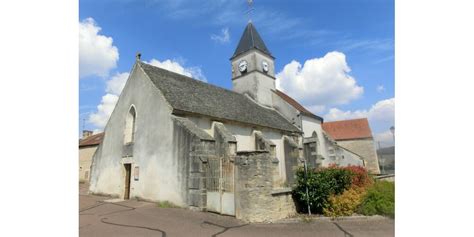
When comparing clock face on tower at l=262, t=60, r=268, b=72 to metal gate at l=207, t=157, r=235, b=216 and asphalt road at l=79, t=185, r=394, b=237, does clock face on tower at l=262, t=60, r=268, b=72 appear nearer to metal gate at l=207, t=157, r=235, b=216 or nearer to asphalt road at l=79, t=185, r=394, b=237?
metal gate at l=207, t=157, r=235, b=216

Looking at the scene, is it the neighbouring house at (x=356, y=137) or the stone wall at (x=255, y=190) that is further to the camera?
the neighbouring house at (x=356, y=137)

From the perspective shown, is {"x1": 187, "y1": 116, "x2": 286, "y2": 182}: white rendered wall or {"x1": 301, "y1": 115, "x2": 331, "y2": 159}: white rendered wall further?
{"x1": 301, "y1": 115, "x2": 331, "y2": 159}: white rendered wall

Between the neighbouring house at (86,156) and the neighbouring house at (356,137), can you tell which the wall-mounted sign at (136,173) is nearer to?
the neighbouring house at (86,156)

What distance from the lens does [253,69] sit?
79.7 ft

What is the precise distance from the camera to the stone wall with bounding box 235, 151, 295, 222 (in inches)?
324

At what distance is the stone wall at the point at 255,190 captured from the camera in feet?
27.0

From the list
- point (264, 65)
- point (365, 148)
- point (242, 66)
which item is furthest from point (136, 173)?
point (365, 148)

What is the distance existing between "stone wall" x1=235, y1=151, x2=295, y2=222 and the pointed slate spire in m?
18.0

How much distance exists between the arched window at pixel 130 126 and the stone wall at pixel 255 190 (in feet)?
25.0

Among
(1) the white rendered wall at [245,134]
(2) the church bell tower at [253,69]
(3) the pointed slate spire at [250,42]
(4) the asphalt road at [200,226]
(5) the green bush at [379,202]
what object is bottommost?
(4) the asphalt road at [200,226]

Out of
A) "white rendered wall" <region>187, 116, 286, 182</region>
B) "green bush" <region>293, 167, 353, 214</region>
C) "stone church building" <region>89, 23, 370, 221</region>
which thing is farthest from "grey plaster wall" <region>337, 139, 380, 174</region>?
"green bush" <region>293, 167, 353, 214</region>

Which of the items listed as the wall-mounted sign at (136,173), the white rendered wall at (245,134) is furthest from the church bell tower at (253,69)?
the wall-mounted sign at (136,173)

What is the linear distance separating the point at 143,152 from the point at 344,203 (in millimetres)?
8837
